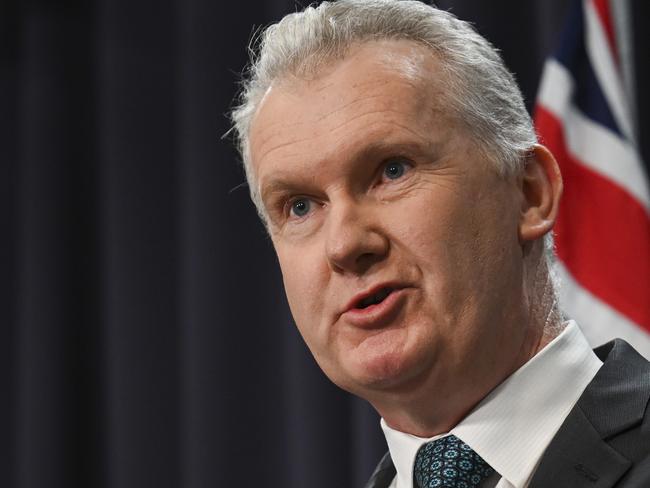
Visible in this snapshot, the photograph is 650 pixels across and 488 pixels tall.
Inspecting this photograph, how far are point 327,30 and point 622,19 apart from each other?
3.54 ft

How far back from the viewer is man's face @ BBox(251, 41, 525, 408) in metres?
1.31

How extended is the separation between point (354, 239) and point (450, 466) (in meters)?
0.31

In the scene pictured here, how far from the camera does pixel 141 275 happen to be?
3076 millimetres

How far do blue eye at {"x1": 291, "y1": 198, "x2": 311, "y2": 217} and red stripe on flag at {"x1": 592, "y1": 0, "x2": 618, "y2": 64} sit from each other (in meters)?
1.12

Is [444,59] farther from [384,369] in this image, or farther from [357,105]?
[384,369]

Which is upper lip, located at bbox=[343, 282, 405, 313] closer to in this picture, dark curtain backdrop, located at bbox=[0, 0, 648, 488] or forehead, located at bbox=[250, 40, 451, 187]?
forehead, located at bbox=[250, 40, 451, 187]

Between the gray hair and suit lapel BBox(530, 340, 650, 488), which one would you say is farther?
the gray hair

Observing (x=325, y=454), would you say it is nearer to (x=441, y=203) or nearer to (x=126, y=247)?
(x=126, y=247)

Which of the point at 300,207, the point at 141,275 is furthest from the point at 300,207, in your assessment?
the point at 141,275

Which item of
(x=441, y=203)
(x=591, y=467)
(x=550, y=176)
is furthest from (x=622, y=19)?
(x=591, y=467)

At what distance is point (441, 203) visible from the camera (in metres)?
1.34

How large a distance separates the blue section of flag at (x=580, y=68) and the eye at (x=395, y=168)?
3.39 feet

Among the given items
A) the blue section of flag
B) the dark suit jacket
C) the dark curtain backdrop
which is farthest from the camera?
the dark curtain backdrop

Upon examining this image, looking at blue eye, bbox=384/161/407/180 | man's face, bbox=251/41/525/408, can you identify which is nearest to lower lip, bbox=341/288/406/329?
man's face, bbox=251/41/525/408
